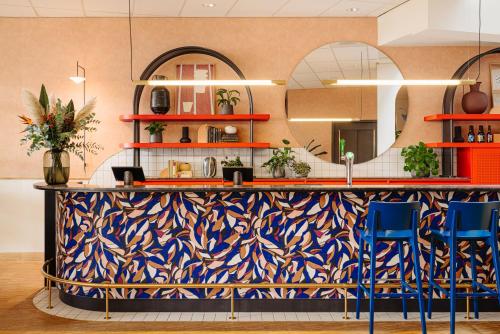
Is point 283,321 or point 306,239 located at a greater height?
point 306,239

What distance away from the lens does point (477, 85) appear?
6977 millimetres

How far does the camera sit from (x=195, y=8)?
670cm

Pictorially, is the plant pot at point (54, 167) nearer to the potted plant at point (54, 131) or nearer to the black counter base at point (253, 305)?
the potted plant at point (54, 131)

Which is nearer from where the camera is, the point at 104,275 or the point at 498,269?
the point at 498,269

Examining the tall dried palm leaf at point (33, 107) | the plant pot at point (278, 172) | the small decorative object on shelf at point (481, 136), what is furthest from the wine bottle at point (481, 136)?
the tall dried palm leaf at point (33, 107)

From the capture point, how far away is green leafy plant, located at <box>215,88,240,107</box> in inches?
273

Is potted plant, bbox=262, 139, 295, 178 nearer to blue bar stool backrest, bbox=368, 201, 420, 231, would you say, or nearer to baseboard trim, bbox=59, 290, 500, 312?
baseboard trim, bbox=59, 290, 500, 312

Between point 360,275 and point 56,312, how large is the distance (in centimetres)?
256

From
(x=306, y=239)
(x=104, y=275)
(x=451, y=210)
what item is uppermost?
(x=451, y=210)

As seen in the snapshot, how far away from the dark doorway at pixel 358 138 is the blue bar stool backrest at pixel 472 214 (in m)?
3.15

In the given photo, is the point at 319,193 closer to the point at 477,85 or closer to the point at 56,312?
the point at 56,312

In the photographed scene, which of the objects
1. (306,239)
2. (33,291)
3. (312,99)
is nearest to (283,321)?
(306,239)

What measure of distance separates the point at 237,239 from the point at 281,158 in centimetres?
256

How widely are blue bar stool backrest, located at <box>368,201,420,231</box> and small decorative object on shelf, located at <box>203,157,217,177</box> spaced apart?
10.4 feet
